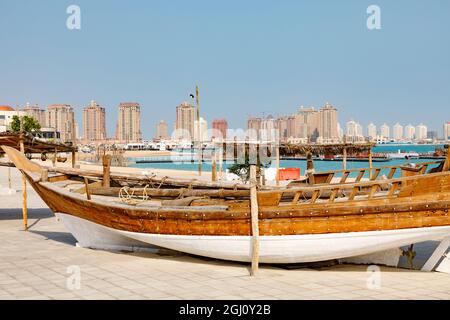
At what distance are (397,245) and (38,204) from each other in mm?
18116

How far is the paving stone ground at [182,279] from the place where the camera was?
801cm

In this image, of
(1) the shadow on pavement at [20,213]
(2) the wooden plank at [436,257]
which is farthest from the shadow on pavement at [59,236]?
(2) the wooden plank at [436,257]

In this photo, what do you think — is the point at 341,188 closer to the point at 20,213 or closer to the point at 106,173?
the point at 106,173

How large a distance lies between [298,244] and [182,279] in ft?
6.64

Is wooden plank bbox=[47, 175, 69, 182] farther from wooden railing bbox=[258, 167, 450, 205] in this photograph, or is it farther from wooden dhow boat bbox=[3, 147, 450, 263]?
wooden railing bbox=[258, 167, 450, 205]

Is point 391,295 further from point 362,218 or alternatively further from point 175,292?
point 175,292

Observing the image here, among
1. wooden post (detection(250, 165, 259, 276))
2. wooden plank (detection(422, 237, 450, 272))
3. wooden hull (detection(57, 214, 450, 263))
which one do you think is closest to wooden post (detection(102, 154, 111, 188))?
wooden hull (detection(57, 214, 450, 263))

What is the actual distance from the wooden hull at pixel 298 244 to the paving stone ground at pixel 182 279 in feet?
1.04

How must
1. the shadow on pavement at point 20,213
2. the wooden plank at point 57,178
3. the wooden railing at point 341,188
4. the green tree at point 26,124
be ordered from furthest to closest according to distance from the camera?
the green tree at point 26,124, the shadow on pavement at point 20,213, the wooden plank at point 57,178, the wooden railing at point 341,188

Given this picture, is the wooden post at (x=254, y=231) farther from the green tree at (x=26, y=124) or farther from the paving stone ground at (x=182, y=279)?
the green tree at (x=26, y=124)

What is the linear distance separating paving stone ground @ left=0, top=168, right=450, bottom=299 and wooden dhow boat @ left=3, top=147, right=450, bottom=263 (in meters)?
0.42

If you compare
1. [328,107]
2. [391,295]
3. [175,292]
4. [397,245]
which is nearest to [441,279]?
[397,245]

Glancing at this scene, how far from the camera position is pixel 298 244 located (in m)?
9.07

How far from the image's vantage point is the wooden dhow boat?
8578 mm
